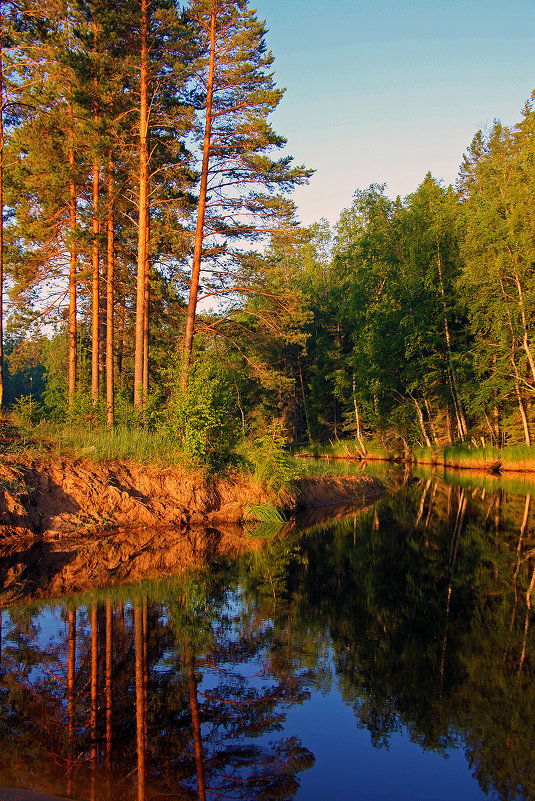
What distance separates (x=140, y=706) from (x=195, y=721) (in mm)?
584

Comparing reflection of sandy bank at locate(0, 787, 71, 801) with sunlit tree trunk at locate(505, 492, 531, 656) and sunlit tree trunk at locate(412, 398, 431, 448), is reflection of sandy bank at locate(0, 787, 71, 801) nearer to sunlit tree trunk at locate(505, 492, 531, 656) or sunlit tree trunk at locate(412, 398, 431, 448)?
sunlit tree trunk at locate(505, 492, 531, 656)

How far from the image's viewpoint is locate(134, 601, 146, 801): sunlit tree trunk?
4.48 meters

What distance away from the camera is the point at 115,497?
14852 mm

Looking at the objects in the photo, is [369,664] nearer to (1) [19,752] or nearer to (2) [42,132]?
(1) [19,752]

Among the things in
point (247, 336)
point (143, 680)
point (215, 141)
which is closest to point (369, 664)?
point (143, 680)

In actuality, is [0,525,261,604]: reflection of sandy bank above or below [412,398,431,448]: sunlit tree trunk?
below

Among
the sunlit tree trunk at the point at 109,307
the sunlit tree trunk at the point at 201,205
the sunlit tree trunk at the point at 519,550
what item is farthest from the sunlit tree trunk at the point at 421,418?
the sunlit tree trunk at the point at 109,307

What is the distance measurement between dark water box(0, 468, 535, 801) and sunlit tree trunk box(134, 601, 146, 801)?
2 centimetres

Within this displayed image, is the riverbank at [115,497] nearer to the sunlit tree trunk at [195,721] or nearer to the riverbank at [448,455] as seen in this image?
the sunlit tree trunk at [195,721]

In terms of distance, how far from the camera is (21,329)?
23781mm

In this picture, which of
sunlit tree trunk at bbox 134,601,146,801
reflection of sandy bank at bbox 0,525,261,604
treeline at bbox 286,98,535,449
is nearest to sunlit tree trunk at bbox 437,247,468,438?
treeline at bbox 286,98,535,449

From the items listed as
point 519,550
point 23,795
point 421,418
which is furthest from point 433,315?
point 23,795

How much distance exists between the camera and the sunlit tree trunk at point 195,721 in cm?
453

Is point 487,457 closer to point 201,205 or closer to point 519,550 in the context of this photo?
point 519,550
